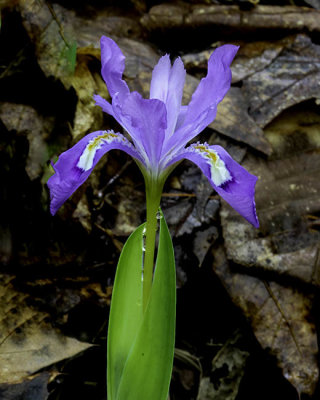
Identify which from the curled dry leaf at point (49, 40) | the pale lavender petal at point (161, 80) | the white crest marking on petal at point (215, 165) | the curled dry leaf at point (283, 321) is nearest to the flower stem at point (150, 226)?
the white crest marking on petal at point (215, 165)

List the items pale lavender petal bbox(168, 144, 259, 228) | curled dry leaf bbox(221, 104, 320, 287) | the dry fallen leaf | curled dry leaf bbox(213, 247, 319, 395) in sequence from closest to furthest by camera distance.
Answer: pale lavender petal bbox(168, 144, 259, 228) → the dry fallen leaf → curled dry leaf bbox(213, 247, 319, 395) → curled dry leaf bbox(221, 104, 320, 287)

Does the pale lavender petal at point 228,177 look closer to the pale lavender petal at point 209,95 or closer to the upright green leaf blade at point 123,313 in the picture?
the pale lavender petal at point 209,95

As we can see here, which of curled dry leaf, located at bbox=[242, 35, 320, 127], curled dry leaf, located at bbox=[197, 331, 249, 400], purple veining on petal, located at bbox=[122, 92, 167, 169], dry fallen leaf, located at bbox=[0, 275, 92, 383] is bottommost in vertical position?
curled dry leaf, located at bbox=[197, 331, 249, 400]

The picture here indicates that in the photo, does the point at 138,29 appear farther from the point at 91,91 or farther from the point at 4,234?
the point at 4,234

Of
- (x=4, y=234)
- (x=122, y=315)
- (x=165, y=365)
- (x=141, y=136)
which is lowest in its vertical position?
(x=165, y=365)

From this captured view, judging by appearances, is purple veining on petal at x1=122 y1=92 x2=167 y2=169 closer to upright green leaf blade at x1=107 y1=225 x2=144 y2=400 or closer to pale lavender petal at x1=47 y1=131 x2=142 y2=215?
pale lavender petal at x1=47 y1=131 x2=142 y2=215

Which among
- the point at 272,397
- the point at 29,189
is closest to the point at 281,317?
the point at 272,397

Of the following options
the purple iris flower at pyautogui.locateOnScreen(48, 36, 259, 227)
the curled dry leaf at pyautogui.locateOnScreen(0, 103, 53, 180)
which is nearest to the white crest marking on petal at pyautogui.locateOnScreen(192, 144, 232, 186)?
the purple iris flower at pyautogui.locateOnScreen(48, 36, 259, 227)
